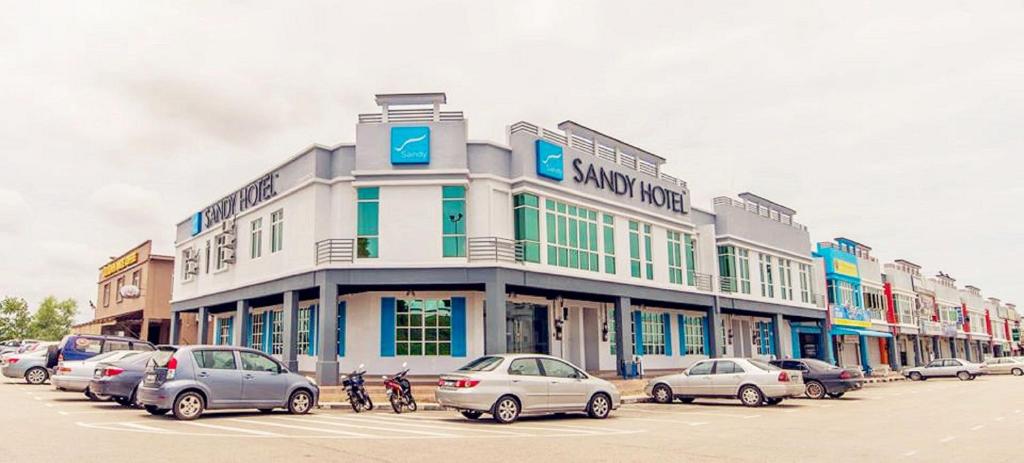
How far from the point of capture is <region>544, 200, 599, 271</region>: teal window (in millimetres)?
24984

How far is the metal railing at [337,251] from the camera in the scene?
2291cm

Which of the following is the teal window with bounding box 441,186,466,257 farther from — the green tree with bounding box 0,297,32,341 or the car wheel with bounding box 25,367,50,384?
the green tree with bounding box 0,297,32,341

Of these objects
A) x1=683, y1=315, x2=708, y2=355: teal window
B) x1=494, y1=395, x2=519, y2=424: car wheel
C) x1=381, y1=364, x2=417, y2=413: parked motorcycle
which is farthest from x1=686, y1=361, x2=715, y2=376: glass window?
x1=683, y1=315, x2=708, y2=355: teal window

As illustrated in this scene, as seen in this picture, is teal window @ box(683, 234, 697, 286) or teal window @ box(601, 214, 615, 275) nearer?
teal window @ box(601, 214, 615, 275)

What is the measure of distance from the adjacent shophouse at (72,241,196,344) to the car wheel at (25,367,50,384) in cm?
1432

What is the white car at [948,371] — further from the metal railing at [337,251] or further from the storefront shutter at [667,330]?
the metal railing at [337,251]

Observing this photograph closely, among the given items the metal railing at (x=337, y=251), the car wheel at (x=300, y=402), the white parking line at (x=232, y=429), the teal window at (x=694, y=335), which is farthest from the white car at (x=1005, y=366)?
the white parking line at (x=232, y=429)

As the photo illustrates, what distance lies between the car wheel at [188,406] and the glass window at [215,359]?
25.0 inches

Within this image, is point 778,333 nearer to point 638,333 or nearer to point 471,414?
point 638,333

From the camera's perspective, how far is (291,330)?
24.2 metres

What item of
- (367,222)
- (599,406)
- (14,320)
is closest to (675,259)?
(367,222)

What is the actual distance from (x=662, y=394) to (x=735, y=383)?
2.28 meters

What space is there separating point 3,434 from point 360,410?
737cm

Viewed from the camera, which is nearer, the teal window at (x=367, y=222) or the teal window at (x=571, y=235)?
the teal window at (x=367, y=222)
